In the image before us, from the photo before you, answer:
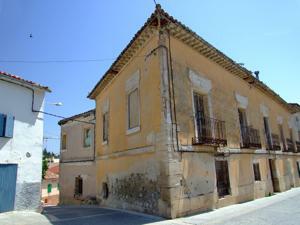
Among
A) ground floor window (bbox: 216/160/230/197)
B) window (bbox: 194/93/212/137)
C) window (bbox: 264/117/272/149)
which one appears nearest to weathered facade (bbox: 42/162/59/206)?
ground floor window (bbox: 216/160/230/197)

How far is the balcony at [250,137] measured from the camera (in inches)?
446

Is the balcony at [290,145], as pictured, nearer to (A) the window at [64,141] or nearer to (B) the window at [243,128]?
(B) the window at [243,128]

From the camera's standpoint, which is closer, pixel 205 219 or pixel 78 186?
pixel 205 219

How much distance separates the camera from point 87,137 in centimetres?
1553

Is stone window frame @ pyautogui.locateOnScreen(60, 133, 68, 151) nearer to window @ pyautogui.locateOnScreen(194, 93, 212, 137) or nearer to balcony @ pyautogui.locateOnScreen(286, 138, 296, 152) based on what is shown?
window @ pyautogui.locateOnScreen(194, 93, 212, 137)

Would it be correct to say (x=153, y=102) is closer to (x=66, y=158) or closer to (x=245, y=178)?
(x=245, y=178)

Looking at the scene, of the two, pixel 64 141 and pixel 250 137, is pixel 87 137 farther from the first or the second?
pixel 250 137

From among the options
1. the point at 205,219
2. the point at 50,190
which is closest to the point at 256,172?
the point at 205,219

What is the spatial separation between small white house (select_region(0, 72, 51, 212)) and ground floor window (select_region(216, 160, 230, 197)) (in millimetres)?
6473

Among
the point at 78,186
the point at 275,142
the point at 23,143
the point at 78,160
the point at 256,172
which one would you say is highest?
the point at 275,142

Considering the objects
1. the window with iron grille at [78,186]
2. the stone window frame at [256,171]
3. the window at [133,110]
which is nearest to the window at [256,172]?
the stone window frame at [256,171]

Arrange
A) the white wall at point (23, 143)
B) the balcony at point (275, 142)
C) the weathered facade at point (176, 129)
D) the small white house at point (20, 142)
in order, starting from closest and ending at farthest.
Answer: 1. the weathered facade at point (176, 129)
2. the small white house at point (20, 142)
3. the white wall at point (23, 143)
4. the balcony at point (275, 142)

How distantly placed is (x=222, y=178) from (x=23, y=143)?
7324 millimetres

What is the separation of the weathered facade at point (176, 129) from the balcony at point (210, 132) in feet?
0.11
